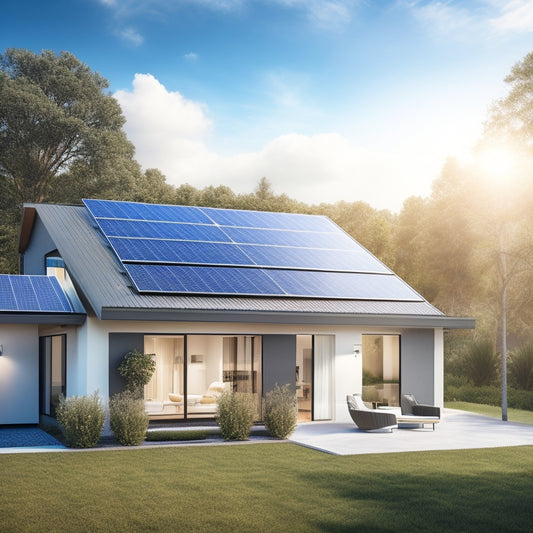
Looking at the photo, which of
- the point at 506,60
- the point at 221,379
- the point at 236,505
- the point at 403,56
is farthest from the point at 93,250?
the point at 506,60

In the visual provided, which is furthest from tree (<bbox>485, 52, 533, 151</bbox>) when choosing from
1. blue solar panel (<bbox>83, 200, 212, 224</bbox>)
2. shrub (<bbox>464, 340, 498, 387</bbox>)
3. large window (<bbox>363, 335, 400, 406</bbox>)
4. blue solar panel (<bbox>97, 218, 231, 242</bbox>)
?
blue solar panel (<bbox>97, 218, 231, 242</bbox>)

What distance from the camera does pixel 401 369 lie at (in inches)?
775

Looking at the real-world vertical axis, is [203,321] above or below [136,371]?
above

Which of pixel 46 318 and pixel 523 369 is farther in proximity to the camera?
pixel 523 369

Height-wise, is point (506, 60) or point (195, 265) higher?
→ point (506, 60)

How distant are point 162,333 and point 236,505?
7677 mm

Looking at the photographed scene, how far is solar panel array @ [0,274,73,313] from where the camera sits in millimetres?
16453

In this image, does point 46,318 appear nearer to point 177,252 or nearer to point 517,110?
point 177,252

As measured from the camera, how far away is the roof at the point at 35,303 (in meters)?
16.1

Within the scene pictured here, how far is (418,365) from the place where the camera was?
19906 millimetres

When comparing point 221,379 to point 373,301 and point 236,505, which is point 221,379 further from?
point 236,505

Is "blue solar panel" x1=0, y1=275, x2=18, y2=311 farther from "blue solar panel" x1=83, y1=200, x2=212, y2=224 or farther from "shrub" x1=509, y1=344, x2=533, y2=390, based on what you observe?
"shrub" x1=509, y1=344, x2=533, y2=390

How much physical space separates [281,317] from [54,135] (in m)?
28.1

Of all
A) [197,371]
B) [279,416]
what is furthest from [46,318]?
[279,416]
